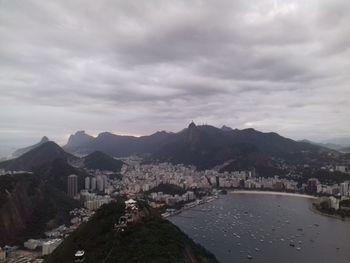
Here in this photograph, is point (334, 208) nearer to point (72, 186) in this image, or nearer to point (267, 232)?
point (267, 232)

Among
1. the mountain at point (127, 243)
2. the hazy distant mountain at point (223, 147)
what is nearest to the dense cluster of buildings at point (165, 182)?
the mountain at point (127, 243)

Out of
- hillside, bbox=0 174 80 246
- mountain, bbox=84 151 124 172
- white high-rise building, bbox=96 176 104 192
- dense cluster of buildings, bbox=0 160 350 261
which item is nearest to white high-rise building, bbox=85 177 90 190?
dense cluster of buildings, bbox=0 160 350 261

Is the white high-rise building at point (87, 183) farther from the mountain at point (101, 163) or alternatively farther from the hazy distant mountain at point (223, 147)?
the hazy distant mountain at point (223, 147)

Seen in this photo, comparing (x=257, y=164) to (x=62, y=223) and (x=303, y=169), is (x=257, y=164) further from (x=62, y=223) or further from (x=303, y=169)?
(x=62, y=223)

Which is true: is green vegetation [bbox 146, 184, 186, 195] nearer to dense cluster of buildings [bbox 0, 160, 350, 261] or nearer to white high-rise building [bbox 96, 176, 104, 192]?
dense cluster of buildings [bbox 0, 160, 350, 261]

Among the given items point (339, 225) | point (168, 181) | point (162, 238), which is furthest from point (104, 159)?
point (162, 238)

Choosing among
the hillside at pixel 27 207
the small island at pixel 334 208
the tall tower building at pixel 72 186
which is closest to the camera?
the hillside at pixel 27 207

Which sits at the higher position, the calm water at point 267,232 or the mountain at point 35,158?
the mountain at point 35,158
